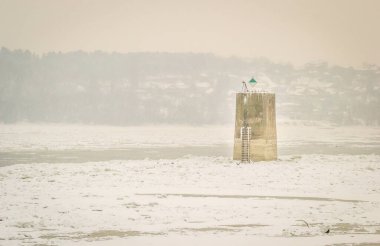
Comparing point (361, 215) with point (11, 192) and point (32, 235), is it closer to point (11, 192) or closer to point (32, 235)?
point (32, 235)

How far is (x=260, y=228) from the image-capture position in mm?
13195

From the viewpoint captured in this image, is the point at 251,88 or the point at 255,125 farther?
the point at 251,88

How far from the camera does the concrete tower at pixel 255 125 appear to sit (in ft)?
98.1

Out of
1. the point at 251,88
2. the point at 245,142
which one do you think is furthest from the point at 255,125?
the point at 251,88

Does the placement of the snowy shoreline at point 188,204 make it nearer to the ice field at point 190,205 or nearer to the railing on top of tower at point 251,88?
the ice field at point 190,205

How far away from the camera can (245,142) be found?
30.4m

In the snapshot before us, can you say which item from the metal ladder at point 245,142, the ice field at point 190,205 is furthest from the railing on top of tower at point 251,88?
the ice field at point 190,205

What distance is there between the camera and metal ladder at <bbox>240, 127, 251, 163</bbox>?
2994 centimetres

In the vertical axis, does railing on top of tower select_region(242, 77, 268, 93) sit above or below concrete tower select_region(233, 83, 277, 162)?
above

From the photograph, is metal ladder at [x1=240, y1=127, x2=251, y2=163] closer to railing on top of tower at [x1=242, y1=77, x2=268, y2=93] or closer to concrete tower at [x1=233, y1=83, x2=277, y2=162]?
concrete tower at [x1=233, y1=83, x2=277, y2=162]

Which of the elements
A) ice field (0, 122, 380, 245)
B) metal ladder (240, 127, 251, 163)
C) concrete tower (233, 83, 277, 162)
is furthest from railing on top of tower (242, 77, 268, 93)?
ice field (0, 122, 380, 245)

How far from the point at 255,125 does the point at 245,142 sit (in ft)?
3.62

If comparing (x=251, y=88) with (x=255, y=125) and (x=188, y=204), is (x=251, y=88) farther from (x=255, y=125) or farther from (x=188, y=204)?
(x=188, y=204)

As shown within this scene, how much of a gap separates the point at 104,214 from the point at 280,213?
446cm
